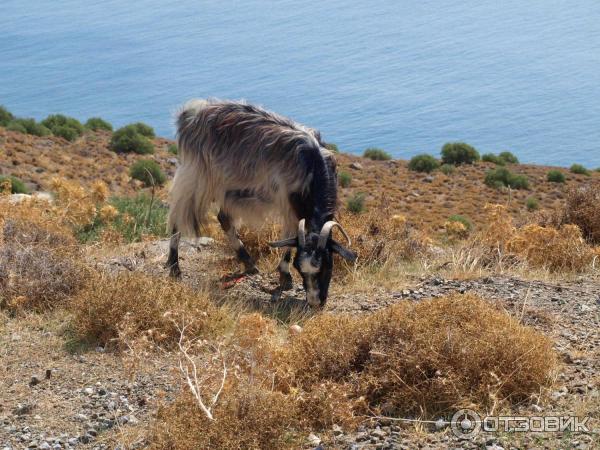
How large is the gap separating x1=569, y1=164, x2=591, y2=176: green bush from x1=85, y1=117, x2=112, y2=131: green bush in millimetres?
29052

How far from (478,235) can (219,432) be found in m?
6.96

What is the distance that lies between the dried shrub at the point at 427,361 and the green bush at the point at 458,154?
150ft

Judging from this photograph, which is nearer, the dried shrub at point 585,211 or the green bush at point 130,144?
the dried shrub at point 585,211

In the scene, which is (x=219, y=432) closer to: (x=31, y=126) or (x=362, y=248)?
(x=362, y=248)

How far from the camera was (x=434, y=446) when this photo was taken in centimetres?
500

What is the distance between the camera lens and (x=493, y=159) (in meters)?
51.6

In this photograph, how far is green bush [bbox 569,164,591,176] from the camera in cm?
4703

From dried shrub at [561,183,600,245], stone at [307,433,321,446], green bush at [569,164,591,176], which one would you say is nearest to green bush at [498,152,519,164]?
green bush at [569,164,591,176]

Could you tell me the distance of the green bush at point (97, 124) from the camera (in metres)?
49.1

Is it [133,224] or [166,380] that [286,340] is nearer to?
[166,380]

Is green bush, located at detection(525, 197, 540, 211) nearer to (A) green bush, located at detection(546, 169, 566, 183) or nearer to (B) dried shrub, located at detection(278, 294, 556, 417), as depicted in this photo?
(A) green bush, located at detection(546, 169, 566, 183)

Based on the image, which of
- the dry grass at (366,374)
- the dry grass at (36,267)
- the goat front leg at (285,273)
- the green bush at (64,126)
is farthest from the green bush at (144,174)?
the dry grass at (366,374)

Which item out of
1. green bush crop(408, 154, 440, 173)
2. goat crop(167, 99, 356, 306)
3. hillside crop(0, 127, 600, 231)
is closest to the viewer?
goat crop(167, 99, 356, 306)

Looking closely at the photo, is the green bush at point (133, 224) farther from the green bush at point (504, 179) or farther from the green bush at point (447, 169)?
the green bush at point (447, 169)
